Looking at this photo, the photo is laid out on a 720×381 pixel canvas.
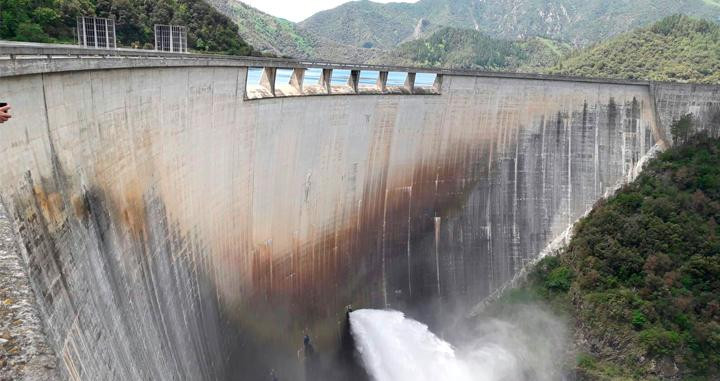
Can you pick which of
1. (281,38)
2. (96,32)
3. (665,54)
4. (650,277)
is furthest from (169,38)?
(281,38)

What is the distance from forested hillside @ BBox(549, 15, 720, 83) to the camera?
45469mm

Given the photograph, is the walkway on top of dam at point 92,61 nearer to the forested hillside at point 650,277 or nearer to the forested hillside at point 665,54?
the forested hillside at point 650,277

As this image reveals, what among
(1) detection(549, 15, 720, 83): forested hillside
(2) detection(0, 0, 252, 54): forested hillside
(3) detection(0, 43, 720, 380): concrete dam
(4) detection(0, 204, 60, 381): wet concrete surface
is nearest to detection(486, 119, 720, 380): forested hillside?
(3) detection(0, 43, 720, 380): concrete dam

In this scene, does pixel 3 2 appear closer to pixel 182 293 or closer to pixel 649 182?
pixel 182 293

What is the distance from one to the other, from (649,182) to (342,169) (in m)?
12.8

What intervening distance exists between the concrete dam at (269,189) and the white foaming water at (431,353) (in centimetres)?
76

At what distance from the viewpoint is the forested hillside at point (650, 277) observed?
2056cm

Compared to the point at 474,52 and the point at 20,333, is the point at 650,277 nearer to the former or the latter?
the point at 20,333

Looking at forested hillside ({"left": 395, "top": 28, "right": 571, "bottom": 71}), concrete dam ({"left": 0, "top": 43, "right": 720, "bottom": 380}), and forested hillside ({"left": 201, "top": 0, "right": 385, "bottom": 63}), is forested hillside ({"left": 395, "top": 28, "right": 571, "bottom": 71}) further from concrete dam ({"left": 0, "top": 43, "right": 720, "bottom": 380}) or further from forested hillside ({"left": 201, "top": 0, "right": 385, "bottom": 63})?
concrete dam ({"left": 0, "top": 43, "right": 720, "bottom": 380})

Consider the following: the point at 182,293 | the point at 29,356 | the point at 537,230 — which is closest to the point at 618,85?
the point at 537,230

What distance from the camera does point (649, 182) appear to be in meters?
25.4

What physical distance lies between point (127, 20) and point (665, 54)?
37.6m

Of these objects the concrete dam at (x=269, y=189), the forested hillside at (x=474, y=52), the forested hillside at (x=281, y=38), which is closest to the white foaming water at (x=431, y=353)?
the concrete dam at (x=269, y=189)

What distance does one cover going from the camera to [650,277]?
72.6 feet
